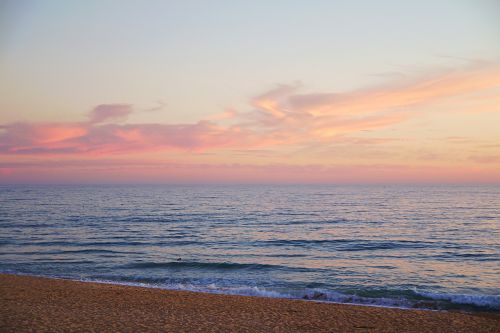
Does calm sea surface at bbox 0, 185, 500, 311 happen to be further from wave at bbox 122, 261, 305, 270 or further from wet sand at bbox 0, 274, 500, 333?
wet sand at bbox 0, 274, 500, 333

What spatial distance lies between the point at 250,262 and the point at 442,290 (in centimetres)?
1056

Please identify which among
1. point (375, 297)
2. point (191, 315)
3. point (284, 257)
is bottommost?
point (375, 297)

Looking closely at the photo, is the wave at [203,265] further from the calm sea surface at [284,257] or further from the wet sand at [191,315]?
the wet sand at [191,315]

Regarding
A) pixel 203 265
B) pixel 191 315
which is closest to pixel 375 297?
pixel 191 315

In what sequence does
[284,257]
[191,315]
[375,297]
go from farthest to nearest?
1. [284,257]
2. [375,297]
3. [191,315]

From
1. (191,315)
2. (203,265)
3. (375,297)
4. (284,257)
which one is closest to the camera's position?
(191,315)

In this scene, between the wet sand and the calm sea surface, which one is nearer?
the wet sand

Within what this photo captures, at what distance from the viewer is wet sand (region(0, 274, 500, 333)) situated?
34.4ft

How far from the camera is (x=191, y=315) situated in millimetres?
11836

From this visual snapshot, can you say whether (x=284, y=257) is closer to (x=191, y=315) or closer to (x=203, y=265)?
(x=203, y=265)

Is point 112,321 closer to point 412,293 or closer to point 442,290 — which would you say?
point 412,293

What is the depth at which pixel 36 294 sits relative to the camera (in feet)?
46.8

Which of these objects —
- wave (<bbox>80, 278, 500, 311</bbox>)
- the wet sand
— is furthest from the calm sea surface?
the wet sand

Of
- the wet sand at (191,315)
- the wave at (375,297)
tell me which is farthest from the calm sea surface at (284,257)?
the wet sand at (191,315)
